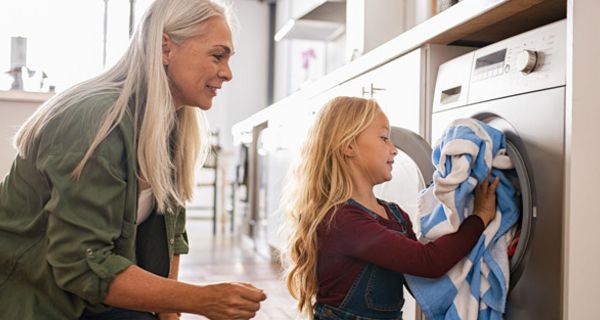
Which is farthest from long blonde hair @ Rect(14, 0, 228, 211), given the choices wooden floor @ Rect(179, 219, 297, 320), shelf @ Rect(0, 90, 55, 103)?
shelf @ Rect(0, 90, 55, 103)

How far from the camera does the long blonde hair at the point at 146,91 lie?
37.5 inches

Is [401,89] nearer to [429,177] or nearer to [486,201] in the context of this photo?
[429,177]

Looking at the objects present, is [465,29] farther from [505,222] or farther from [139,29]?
[139,29]

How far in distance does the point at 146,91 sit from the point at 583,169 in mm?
745

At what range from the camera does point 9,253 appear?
94 cm

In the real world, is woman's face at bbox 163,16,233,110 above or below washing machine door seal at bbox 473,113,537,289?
above

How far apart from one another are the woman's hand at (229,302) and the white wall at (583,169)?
0.54 metres

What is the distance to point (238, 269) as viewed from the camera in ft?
11.1

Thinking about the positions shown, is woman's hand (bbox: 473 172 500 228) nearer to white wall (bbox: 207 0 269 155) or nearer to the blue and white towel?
the blue and white towel

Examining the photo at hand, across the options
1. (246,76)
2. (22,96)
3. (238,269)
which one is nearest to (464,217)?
(238,269)

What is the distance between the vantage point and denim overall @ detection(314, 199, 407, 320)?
1207 millimetres

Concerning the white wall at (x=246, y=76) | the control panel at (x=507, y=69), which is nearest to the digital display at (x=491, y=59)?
the control panel at (x=507, y=69)

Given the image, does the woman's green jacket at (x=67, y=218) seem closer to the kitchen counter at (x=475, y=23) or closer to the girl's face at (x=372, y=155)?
the girl's face at (x=372, y=155)

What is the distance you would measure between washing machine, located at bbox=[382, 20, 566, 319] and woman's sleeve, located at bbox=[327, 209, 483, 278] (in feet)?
0.35
